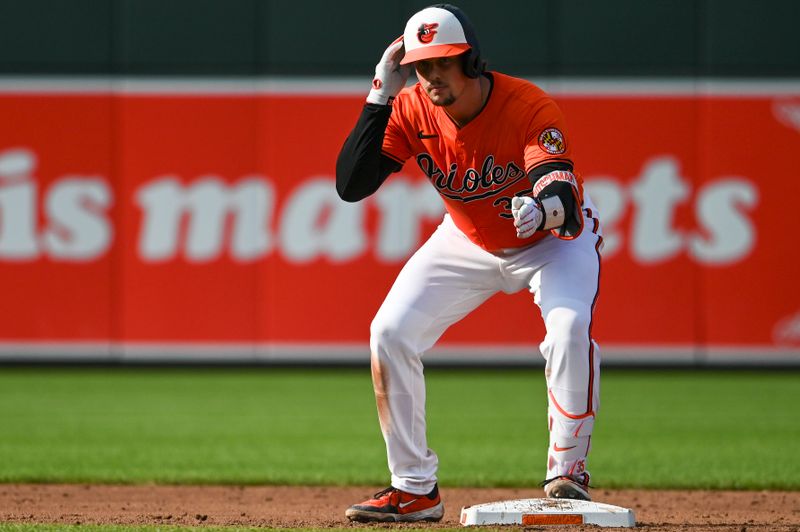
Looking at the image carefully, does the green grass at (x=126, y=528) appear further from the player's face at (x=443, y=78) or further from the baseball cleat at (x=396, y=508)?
the player's face at (x=443, y=78)

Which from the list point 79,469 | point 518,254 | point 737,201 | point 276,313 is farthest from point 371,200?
point 518,254

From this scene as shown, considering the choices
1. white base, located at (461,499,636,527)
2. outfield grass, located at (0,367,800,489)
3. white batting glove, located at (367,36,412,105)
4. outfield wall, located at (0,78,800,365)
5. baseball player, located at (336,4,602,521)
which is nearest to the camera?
white base, located at (461,499,636,527)

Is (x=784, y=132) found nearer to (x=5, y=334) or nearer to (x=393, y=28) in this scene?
(x=393, y=28)

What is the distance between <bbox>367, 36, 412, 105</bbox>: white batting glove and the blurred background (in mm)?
7137

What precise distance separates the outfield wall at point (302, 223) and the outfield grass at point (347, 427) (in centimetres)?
43

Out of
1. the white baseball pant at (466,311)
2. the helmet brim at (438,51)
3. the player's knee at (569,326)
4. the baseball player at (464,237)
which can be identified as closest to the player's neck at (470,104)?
the baseball player at (464,237)

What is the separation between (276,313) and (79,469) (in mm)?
5179

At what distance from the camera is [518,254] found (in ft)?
17.0

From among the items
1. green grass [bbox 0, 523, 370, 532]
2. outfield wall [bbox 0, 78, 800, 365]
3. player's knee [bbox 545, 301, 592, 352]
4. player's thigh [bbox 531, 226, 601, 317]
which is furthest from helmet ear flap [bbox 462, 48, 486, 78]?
outfield wall [bbox 0, 78, 800, 365]

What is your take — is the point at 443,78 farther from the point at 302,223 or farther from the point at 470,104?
the point at 302,223

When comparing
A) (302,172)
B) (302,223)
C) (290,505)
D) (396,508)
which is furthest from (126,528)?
(302,172)

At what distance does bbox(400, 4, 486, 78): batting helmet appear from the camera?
4.83m

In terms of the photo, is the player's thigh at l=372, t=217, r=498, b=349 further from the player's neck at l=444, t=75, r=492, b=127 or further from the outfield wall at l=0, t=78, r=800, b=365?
the outfield wall at l=0, t=78, r=800, b=365

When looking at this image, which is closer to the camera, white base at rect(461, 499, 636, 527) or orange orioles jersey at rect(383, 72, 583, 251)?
white base at rect(461, 499, 636, 527)
